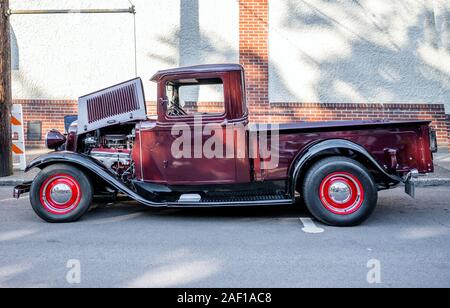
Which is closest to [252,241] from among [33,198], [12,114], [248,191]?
[248,191]

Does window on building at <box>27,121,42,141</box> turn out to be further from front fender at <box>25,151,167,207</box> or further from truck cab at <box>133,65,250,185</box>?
truck cab at <box>133,65,250,185</box>

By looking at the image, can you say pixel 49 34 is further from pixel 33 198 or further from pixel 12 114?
pixel 33 198

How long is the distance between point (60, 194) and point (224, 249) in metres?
2.25

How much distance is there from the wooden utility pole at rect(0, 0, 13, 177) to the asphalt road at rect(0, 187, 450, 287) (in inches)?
97.6

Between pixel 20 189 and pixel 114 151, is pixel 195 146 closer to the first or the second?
pixel 114 151

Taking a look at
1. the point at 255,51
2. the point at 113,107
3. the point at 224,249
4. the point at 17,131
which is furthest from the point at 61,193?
the point at 255,51

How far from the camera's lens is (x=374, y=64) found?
11.3 m

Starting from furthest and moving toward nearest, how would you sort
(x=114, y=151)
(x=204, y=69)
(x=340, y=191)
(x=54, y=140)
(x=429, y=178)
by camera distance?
(x=429, y=178) < (x=54, y=140) < (x=114, y=151) < (x=204, y=69) < (x=340, y=191)

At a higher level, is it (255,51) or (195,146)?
(255,51)

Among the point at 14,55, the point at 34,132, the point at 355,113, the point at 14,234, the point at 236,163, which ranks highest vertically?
the point at 14,55

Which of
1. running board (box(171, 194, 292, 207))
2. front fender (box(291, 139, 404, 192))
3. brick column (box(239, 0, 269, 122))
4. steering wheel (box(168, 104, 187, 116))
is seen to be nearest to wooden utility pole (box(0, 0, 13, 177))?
steering wheel (box(168, 104, 187, 116))

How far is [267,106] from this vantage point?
11383mm

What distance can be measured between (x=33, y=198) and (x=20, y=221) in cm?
44

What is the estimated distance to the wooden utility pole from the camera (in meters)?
8.20
